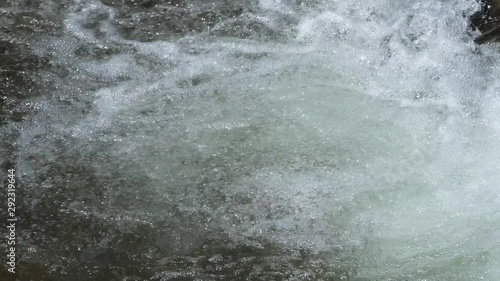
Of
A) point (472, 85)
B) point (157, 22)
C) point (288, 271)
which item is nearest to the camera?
point (288, 271)

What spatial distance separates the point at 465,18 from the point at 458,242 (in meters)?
1.29

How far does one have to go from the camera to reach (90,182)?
9.51 ft

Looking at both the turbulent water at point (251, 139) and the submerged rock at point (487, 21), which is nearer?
the turbulent water at point (251, 139)

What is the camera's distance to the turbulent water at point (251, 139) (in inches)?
110

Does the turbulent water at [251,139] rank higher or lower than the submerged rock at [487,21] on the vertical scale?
lower

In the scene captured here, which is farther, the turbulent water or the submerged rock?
the submerged rock

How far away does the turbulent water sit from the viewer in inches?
110

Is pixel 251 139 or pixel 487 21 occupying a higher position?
pixel 487 21

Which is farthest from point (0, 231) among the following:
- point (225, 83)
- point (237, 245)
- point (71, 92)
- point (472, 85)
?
point (472, 85)

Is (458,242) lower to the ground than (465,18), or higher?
lower

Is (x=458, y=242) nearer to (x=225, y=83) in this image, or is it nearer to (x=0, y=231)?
(x=225, y=83)

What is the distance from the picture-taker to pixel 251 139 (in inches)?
117

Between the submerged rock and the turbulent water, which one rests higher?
the submerged rock

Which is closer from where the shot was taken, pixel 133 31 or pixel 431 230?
pixel 431 230
